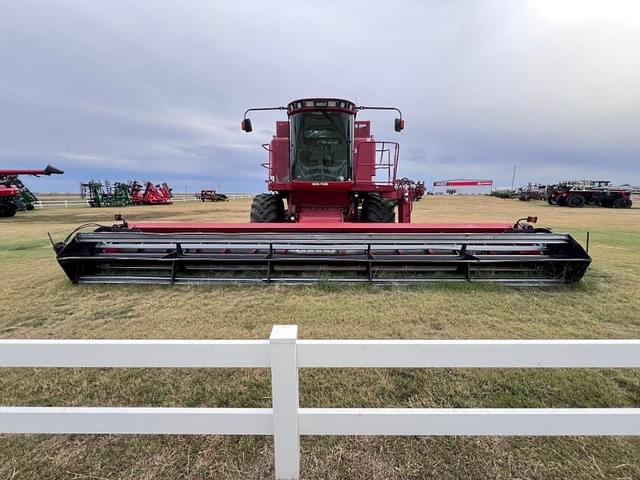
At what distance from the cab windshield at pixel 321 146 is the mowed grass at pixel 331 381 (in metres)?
3.03

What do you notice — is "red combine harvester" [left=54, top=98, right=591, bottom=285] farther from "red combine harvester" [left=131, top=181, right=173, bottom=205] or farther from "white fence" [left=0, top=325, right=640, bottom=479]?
"red combine harvester" [left=131, top=181, right=173, bottom=205]

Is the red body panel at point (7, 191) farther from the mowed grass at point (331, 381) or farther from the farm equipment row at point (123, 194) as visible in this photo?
the mowed grass at point (331, 381)

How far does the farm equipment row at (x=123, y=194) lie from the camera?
25.0 meters

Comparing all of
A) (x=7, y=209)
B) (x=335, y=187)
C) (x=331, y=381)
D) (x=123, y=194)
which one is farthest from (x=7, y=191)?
(x=331, y=381)

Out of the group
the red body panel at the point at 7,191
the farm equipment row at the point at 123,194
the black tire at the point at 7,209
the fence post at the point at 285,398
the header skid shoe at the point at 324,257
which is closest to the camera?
the fence post at the point at 285,398

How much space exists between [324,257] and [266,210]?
2.31m

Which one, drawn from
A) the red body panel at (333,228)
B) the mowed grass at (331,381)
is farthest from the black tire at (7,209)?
the red body panel at (333,228)

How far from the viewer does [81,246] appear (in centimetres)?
441

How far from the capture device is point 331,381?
233 cm

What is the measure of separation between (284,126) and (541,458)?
752cm

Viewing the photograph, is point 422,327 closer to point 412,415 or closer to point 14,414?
point 412,415

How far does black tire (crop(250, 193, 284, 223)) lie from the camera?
20.5ft

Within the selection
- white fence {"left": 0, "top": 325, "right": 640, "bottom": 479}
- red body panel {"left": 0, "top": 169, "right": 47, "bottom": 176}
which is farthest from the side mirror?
red body panel {"left": 0, "top": 169, "right": 47, "bottom": 176}

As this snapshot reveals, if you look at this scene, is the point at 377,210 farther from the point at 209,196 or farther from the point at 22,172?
the point at 209,196
